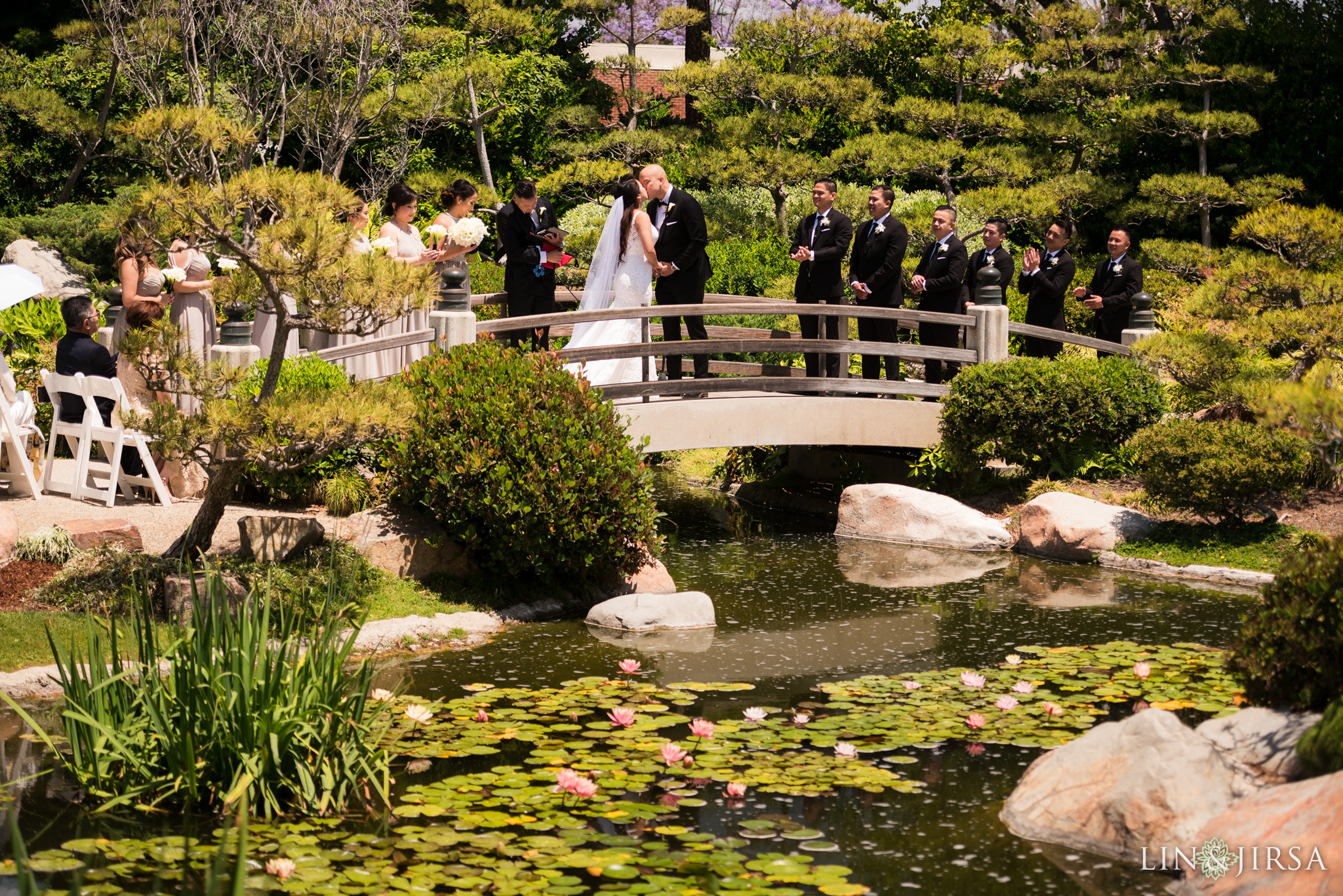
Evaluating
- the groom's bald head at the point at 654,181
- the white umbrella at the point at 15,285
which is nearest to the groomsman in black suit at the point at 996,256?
the groom's bald head at the point at 654,181

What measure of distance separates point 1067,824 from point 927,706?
1608mm

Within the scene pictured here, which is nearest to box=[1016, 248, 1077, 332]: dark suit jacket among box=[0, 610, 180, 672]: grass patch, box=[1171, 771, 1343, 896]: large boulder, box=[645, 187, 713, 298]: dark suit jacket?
box=[645, 187, 713, 298]: dark suit jacket

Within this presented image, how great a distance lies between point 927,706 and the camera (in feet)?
21.6

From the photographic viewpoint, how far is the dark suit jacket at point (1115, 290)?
493 inches

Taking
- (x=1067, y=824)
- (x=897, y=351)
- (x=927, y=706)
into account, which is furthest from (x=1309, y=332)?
(x=1067, y=824)

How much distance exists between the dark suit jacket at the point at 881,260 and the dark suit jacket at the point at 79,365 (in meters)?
6.48

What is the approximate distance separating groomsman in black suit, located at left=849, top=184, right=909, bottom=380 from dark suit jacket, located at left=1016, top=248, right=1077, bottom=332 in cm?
130

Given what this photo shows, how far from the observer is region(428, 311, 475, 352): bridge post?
10.2 m

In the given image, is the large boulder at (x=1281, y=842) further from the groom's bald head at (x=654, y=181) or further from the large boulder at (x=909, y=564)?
the groom's bald head at (x=654, y=181)

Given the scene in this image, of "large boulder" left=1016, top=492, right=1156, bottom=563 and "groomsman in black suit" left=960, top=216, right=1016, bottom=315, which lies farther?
"groomsman in black suit" left=960, top=216, right=1016, bottom=315

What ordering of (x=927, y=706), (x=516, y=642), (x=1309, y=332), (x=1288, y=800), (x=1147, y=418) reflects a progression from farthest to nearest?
(x=1147, y=418), (x=1309, y=332), (x=516, y=642), (x=927, y=706), (x=1288, y=800)

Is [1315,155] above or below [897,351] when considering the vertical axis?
above

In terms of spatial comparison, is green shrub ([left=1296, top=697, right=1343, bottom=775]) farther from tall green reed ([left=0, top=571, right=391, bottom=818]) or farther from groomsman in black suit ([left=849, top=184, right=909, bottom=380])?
groomsman in black suit ([left=849, top=184, right=909, bottom=380])

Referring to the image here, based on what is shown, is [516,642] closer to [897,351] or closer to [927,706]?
[927,706]
